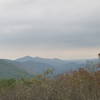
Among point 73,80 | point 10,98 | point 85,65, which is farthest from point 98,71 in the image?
point 10,98

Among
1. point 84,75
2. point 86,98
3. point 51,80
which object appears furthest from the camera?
point 84,75

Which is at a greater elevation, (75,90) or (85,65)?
(85,65)

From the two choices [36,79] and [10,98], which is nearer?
[10,98]

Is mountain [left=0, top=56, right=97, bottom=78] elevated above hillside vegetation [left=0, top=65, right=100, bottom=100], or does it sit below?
above

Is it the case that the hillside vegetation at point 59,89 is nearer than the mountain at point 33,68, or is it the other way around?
the hillside vegetation at point 59,89

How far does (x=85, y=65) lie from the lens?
9750 millimetres

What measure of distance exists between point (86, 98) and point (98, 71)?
250cm

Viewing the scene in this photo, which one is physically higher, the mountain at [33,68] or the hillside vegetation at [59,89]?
the mountain at [33,68]

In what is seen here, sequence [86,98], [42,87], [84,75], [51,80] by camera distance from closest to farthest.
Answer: [86,98] → [42,87] → [51,80] → [84,75]

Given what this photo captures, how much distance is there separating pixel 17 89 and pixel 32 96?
2.70 ft

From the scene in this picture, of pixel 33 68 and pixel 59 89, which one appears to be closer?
pixel 59 89

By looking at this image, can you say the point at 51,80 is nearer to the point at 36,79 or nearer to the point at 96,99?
the point at 36,79

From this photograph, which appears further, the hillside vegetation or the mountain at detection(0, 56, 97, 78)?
the mountain at detection(0, 56, 97, 78)

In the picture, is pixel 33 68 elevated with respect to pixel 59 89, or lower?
elevated
